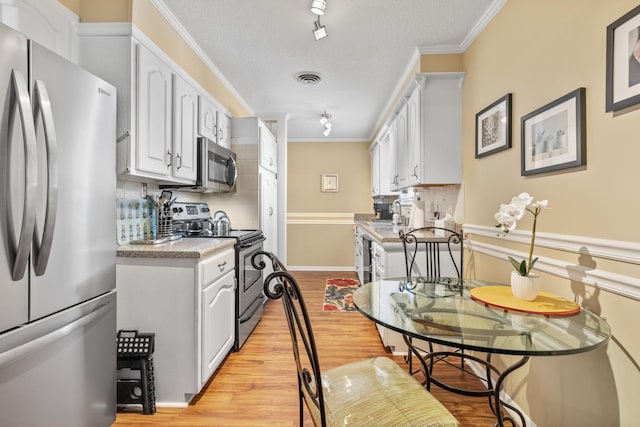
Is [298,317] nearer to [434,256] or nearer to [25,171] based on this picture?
[25,171]

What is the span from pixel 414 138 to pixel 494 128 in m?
0.83

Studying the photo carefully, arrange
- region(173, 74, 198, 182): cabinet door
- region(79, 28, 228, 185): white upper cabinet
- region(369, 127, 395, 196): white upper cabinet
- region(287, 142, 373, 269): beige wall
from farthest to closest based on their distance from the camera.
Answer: region(287, 142, 373, 269): beige wall
region(369, 127, 395, 196): white upper cabinet
region(173, 74, 198, 182): cabinet door
region(79, 28, 228, 185): white upper cabinet

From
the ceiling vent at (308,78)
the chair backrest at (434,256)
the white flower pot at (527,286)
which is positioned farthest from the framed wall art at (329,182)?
the white flower pot at (527,286)

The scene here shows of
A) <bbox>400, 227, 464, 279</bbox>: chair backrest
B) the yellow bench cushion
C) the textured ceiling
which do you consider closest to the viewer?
the yellow bench cushion

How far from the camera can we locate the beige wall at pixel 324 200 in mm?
5977

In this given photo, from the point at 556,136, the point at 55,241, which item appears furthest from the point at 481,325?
the point at 55,241

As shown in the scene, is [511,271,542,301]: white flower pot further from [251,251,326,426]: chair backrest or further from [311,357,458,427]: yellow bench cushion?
[251,251,326,426]: chair backrest

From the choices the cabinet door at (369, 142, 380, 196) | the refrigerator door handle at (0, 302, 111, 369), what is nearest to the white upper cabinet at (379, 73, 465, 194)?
the cabinet door at (369, 142, 380, 196)

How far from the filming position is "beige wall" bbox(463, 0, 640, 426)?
115cm

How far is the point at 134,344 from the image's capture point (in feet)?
5.76

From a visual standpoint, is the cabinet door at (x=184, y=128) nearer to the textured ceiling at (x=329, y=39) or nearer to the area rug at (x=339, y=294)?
the textured ceiling at (x=329, y=39)

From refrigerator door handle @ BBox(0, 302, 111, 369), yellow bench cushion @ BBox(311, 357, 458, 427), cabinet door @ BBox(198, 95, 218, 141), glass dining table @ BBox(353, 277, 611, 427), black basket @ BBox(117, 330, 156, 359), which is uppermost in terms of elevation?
cabinet door @ BBox(198, 95, 218, 141)

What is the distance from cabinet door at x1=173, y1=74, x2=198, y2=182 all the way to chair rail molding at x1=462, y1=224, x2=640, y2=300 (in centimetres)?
234

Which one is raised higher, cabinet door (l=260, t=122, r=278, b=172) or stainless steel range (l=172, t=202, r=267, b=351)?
cabinet door (l=260, t=122, r=278, b=172)
